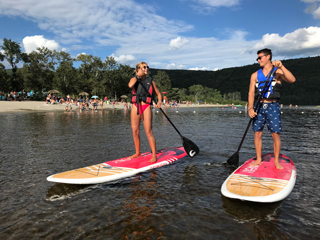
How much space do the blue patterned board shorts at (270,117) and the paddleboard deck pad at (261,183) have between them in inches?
→ 37.5

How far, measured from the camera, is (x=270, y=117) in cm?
522

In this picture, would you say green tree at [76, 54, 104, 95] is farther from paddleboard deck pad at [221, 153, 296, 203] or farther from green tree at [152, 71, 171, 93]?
paddleboard deck pad at [221, 153, 296, 203]

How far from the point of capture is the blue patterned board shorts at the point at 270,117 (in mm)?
5133

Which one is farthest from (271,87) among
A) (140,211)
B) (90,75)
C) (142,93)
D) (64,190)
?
(90,75)

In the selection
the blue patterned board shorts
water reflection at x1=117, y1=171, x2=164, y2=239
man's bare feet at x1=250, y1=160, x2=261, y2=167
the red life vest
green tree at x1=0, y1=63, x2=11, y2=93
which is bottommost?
water reflection at x1=117, y1=171, x2=164, y2=239

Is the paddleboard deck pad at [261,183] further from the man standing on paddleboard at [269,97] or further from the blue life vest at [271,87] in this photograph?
the blue life vest at [271,87]

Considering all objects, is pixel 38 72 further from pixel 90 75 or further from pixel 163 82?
pixel 163 82

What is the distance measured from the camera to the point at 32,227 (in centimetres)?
329

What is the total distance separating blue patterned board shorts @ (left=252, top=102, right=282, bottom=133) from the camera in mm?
5133

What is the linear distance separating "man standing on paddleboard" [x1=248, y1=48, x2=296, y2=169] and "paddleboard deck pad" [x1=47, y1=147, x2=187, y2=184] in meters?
2.48

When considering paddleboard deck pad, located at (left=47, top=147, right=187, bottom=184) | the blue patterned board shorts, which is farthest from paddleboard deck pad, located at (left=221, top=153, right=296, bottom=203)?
paddleboard deck pad, located at (left=47, top=147, right=187, bottom=184)

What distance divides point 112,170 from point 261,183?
3311 millimetres

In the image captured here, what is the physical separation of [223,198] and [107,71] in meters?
76.1

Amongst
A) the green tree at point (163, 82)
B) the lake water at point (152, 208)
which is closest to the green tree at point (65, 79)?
the green tree at point (163, 82)
